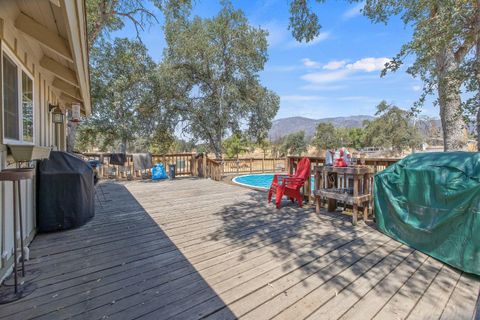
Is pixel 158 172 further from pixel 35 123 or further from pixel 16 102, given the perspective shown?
pixel 16 102

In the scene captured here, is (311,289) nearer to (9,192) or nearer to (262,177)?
(9,192)

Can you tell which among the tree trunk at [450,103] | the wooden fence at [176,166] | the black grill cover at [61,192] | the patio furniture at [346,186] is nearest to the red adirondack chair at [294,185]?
the patio furniture at [346,186]

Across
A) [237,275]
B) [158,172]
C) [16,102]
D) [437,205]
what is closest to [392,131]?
[158,172]

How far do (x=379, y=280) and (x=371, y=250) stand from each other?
69 cm

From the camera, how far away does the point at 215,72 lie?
38.3 feet

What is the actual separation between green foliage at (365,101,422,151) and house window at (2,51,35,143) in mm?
34488

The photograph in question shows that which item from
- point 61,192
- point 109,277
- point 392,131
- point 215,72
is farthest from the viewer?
point 392,131

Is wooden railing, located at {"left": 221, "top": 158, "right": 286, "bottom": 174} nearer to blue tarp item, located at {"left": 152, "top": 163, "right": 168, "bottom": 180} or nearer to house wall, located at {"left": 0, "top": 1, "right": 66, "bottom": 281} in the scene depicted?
blue tarp item, located at {"left": 152, "top": 163, "right": 168, "bottom": 180}

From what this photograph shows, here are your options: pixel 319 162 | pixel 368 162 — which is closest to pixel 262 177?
pixel 319 162

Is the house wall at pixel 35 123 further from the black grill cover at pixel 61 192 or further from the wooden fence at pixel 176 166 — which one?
the wooden fence at pixel 176 166

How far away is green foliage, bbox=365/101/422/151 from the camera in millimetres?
31422

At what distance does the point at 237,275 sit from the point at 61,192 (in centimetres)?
275

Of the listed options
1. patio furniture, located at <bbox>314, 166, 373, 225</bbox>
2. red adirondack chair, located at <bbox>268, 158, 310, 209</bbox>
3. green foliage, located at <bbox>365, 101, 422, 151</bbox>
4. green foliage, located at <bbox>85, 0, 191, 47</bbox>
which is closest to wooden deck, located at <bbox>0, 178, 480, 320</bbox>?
patio furniture, located at <bbox>314, 166, 373, 225</bbox>

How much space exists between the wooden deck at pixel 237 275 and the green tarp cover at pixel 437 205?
0.15 m
